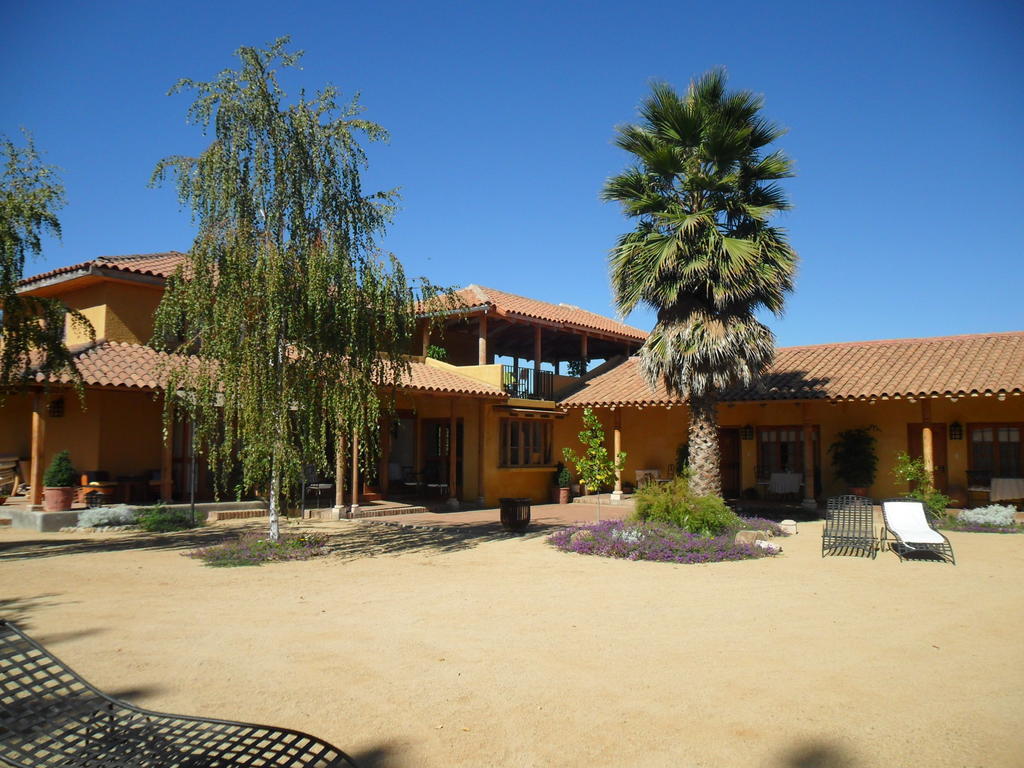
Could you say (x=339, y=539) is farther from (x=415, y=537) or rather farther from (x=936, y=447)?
(x=936, y=447)

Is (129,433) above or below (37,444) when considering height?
above

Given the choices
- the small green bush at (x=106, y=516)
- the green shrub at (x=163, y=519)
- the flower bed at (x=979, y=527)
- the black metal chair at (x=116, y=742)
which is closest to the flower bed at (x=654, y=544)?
the flower bed at (x=979, y=527)

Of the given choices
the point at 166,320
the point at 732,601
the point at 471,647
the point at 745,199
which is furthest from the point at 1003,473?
the point at 166,320

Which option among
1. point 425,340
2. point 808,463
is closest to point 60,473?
point 425,340

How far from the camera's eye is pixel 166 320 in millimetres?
9562

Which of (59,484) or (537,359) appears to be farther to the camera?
(537,359)

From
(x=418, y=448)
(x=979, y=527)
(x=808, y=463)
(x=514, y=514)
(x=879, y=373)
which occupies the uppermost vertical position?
(x=879, y=373)

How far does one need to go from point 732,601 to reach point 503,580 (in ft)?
8.89

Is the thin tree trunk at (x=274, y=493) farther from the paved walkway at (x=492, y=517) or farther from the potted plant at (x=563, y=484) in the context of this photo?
the potted plant at (x=563, y=484)

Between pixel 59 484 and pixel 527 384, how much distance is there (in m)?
11.8

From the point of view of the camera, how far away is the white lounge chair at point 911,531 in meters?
10.4

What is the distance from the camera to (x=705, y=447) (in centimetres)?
1456

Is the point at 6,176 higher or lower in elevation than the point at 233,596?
higher

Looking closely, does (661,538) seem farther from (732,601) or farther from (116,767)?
(116,767)
